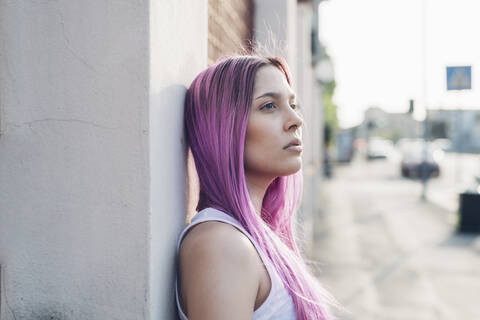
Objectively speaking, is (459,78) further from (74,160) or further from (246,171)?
(74,160)

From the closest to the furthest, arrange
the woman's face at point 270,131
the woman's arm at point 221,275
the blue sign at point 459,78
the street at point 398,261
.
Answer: the woman's arm at point 221,275 < the woman's face at point 270,131 < the street at point 398,261 < the blue sign at point 459,78

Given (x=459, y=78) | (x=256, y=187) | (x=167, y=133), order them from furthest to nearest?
(x=459, y=78)
(x=256, y=187)
(x=167, y=133)

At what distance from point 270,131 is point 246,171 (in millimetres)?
190

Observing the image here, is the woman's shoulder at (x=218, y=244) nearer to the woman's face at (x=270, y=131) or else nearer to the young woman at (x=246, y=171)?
the young woman at (x=246, y=171)

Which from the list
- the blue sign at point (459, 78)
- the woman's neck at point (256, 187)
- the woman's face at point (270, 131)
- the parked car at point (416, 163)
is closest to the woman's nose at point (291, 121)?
the woman's face at point (270, 131)

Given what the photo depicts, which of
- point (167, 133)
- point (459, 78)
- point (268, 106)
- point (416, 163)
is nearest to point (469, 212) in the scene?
point (459, 78)

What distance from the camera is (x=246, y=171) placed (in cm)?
179

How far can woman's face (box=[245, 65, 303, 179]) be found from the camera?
5.60 ft

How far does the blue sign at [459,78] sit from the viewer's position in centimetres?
1016

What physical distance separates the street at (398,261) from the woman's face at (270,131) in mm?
877

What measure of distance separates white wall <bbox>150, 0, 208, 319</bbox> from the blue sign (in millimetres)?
9713

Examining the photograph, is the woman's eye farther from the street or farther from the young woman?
the street

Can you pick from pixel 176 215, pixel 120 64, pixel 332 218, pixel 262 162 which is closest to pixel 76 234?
pixel 176 215

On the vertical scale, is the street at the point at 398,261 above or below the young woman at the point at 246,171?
below
